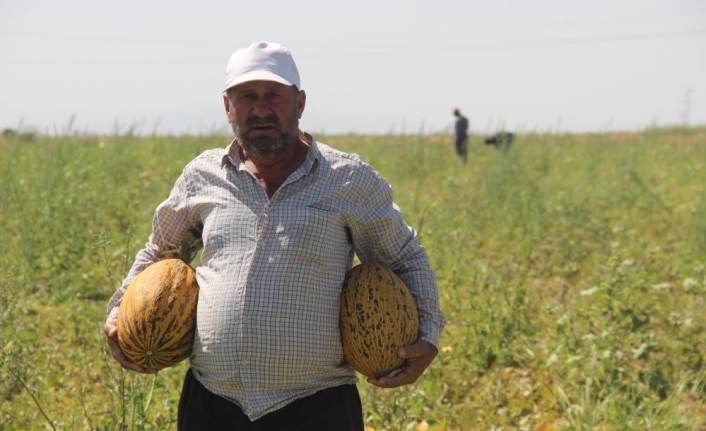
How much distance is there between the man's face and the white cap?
0.13ft

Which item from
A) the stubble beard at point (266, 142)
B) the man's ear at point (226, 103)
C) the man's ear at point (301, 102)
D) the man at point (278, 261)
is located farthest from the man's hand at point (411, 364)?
the man's ear at point (226, 103)

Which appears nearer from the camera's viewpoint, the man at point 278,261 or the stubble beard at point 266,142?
the man at point 278,261

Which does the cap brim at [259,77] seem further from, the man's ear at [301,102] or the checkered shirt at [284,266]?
the checkered shirt at [284,266]

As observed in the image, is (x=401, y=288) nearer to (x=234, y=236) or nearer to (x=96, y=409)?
(x=234, y=236)

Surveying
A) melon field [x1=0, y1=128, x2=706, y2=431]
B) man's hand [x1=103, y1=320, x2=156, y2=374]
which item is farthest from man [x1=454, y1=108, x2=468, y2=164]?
man's hand [x1=103, y1=320, x2=156, y2=374]

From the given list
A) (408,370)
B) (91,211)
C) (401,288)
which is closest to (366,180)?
(401,288)

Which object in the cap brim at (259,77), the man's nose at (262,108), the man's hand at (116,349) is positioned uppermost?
the cap brim at (259,77)

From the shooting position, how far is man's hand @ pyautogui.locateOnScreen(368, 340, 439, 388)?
8.29 ft

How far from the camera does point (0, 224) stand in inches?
267

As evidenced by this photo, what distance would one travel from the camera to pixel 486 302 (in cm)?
571

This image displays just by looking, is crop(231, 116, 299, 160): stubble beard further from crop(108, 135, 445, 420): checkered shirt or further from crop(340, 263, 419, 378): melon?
crop(340, 263, 419, 378): melon

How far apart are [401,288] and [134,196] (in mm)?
6882

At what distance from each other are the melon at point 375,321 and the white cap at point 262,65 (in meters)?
0.68

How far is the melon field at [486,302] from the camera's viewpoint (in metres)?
4.18
